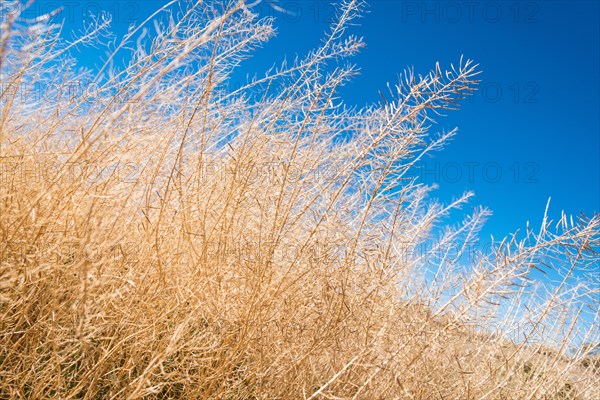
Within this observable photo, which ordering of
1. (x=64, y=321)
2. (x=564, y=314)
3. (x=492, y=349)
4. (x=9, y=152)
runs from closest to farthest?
(x=64, y=321) → (x=9, y=152) → (x=564, y=314) → (x=492, y=349)

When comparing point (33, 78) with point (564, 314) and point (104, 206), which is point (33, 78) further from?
point (564, 314)

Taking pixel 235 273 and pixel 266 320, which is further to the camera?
pixel 235 273

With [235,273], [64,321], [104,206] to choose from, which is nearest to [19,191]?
[104,206]

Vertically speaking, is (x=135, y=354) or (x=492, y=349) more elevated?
(x=492, y=349)

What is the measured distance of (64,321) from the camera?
127 cm

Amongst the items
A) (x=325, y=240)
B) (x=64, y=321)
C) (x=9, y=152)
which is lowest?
(x=64, y=321)

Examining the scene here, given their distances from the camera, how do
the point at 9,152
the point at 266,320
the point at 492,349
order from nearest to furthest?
the point at 266,320 < the point at 9,152 < the point at 492,349

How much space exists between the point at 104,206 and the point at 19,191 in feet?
0.92

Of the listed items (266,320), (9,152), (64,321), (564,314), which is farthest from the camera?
(564,314)

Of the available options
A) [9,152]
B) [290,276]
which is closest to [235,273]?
[290,276]

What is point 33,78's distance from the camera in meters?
2.01

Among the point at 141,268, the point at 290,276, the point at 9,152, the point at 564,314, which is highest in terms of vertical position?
the point at 564,314

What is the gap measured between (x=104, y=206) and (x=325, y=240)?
85cm

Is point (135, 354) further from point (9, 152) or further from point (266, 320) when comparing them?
point (9, 152)
